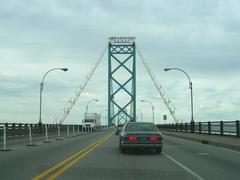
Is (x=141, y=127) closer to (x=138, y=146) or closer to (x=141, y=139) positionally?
(x=141, y=139)

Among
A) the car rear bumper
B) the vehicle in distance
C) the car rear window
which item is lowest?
the car rear bumper

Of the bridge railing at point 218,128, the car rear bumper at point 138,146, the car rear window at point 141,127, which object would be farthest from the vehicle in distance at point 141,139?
the bridge railing at point 218,128

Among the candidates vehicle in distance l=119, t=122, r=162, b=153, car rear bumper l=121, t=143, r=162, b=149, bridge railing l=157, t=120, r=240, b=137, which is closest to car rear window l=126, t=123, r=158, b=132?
vehicle in distance l=119, t=122, r=162, b=153

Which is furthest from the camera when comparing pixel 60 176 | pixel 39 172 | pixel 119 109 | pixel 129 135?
pixel 119 109

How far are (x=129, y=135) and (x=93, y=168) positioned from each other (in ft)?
18.2

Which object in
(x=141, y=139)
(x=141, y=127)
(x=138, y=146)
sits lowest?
(x=138, y=146)

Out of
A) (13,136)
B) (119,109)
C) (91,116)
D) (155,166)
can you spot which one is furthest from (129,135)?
(119,109)

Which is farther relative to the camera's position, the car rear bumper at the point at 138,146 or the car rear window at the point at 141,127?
the car rear window at the point at 141,127

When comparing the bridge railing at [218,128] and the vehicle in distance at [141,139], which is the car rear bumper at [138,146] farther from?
the bridge railing at [218,128]

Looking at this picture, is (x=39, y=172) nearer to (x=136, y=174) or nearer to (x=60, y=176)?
(x=60, y=176)

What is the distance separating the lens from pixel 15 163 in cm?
1498

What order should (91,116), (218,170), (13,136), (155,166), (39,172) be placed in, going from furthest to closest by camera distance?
(91,116) → (13,136) → (155,166) → (218,170) → (39,172)

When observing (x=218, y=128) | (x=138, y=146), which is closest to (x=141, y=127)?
(x=138, y=146)

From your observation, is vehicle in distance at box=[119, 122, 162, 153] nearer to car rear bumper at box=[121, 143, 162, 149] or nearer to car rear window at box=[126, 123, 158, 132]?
car rear bumper at box=[121, 143, 162, 149]
